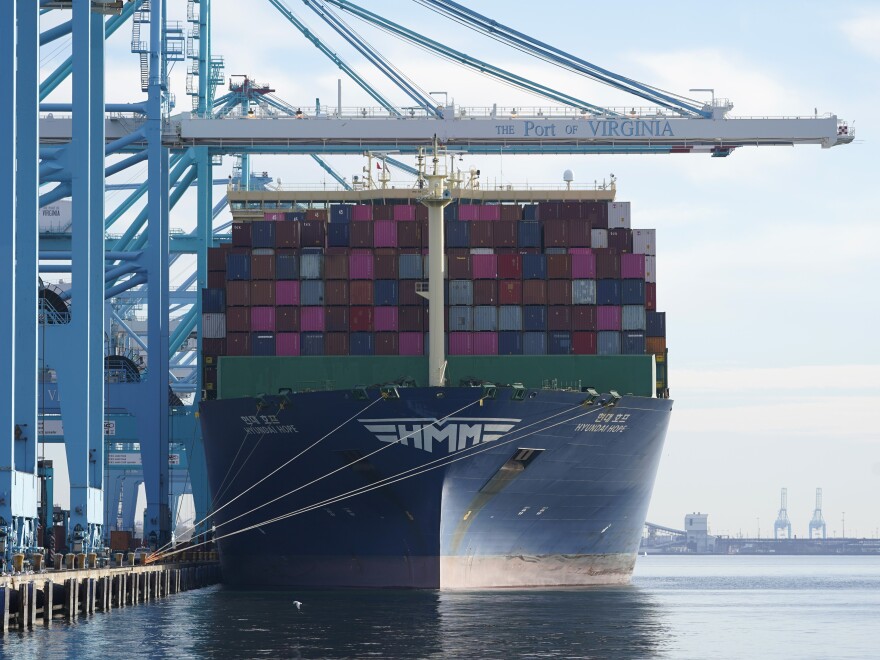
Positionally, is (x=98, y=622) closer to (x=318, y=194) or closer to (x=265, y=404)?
(x=265, y=404)

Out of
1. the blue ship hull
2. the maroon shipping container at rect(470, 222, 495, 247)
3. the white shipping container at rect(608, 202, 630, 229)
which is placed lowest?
the blue ship hull

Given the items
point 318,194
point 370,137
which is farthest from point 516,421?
point 370,137

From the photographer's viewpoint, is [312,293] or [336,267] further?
[336,267]

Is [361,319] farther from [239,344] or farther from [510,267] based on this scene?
[510,267]

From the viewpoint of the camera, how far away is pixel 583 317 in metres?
50.7

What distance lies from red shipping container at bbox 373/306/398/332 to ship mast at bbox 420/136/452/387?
1616 millimetres

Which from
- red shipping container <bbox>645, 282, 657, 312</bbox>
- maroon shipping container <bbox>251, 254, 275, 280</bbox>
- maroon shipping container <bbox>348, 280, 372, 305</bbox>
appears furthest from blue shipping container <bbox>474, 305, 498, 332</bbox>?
maroon shipping container <bbox>251, 254, 275, 280</bbox>

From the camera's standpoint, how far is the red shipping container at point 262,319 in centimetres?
5069

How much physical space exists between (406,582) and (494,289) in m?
10.5

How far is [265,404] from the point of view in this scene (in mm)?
47156

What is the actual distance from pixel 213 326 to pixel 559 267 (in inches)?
455

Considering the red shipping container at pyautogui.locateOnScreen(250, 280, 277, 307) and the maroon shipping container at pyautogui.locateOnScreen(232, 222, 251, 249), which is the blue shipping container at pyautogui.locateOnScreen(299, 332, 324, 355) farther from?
the maroon shipping container at pyautogui.locateOnScreen(232, 222, 251, 249)

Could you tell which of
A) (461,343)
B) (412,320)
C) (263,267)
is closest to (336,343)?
(412,320)

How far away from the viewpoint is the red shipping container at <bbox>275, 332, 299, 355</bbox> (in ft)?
165
